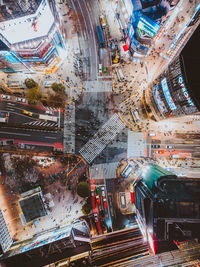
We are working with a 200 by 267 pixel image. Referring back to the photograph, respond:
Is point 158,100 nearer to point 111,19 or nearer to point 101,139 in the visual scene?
point 101,139

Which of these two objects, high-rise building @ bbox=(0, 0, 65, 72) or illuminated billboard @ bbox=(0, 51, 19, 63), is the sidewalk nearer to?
high-rise building @ bbox=(0, 0, 65, 72)

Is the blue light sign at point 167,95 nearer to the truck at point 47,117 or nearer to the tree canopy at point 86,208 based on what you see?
the truck at point 47,117

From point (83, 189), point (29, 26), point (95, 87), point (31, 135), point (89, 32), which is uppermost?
point (89, 32)

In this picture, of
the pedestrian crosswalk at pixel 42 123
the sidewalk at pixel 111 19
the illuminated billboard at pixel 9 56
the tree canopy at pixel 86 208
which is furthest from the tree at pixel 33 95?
the tree canopy at pixel 86 208

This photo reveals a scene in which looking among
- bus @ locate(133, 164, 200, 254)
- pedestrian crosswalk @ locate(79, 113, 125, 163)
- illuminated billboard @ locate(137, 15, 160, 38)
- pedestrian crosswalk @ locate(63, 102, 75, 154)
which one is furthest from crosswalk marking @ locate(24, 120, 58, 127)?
illuminated billboard @ locate(137, 15, 160, 38)

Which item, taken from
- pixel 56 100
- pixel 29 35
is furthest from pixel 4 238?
pixel 29 35

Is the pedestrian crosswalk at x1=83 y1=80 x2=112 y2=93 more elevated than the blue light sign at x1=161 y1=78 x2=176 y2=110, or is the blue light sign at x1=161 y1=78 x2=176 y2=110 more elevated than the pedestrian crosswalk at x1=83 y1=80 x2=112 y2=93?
the pedestrian crosswalk at x1=83 y1=80 x2=112 y2=93
